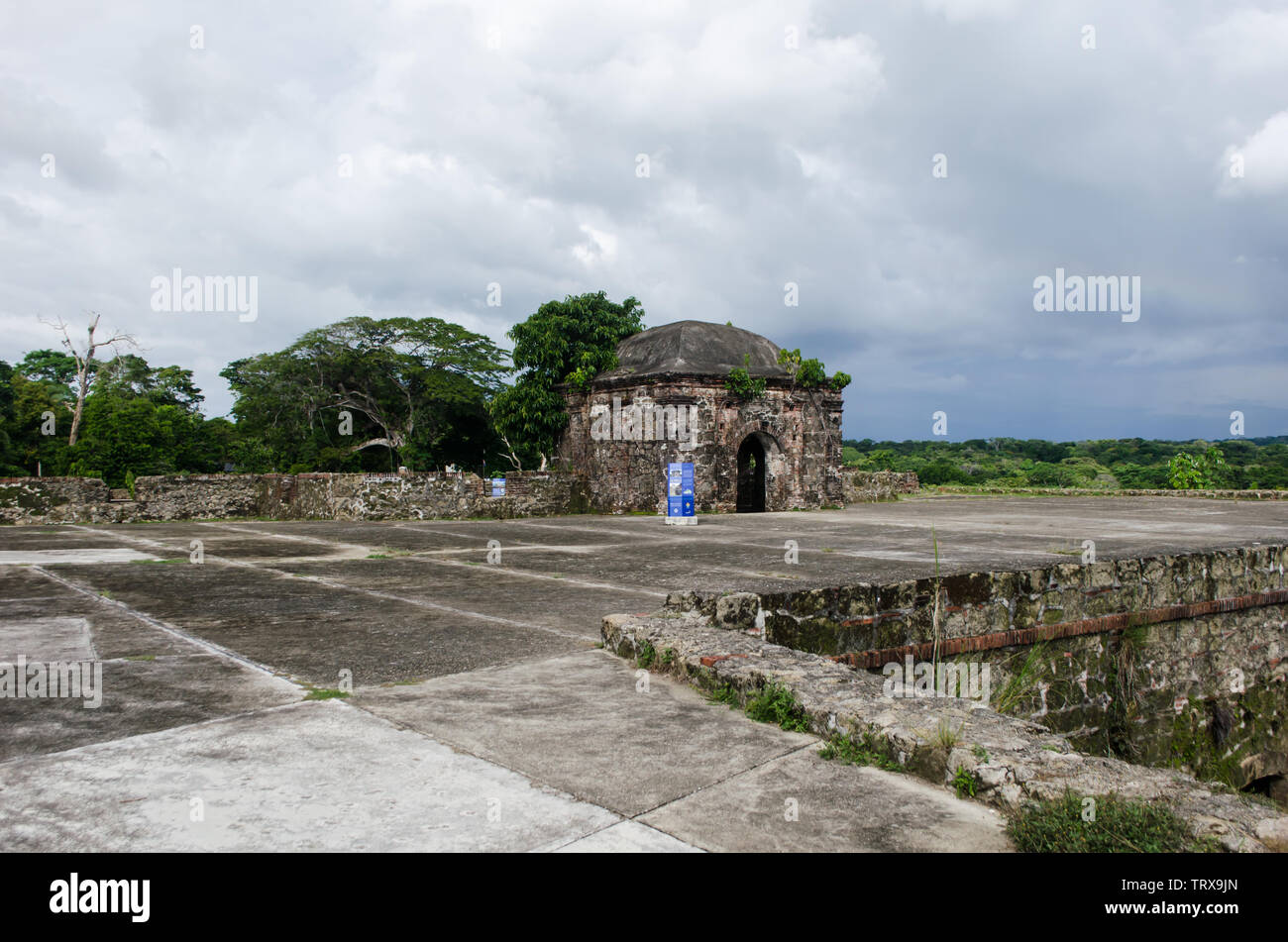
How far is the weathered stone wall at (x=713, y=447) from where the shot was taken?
20312 mm

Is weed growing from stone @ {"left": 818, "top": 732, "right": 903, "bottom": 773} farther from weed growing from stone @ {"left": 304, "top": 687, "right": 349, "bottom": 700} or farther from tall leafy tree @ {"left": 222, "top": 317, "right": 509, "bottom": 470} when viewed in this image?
tall leafy tree @ {"left": 222, "top": 317, "right": 509, "bottom": 470}

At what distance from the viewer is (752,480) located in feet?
80.8

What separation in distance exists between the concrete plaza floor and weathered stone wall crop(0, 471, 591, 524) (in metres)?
8.58

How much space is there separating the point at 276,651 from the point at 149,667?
1.96 ft

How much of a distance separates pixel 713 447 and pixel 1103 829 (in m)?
18.3

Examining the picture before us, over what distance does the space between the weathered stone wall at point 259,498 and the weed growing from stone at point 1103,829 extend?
1508 centimetres

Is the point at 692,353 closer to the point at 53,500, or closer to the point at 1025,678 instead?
the point at 53,500

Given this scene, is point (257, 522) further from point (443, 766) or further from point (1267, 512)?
point (1267, 512)

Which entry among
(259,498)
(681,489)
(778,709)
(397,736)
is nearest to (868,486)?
(681,489)

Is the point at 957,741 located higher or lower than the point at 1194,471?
lower

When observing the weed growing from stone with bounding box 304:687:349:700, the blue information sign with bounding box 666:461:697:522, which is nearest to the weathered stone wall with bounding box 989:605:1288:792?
the weed growing from stone with bounding box 304:687:349:700
